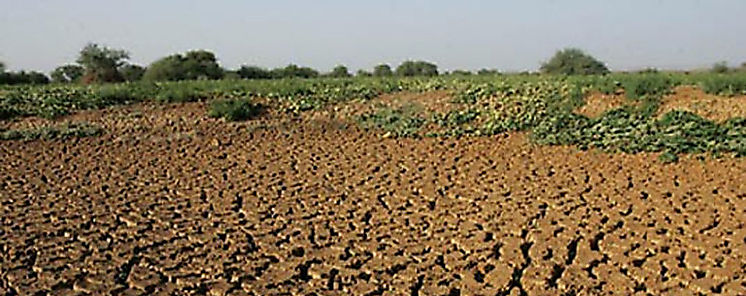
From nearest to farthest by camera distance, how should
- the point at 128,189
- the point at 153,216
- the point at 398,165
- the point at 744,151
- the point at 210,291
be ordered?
1. the point at 210,291
2. the point at 153,216
3. the point at 128,189
4. the point at 744,151
5. the point at 398,165

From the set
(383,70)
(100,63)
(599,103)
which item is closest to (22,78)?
(100,63)

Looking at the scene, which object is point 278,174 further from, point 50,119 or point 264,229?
point 50,119

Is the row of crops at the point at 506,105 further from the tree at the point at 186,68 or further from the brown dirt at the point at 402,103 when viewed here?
the tree at the point at 186,68

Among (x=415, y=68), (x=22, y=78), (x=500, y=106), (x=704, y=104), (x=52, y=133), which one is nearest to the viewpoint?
(x=52, y=133)

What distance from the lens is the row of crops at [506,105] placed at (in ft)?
34.6

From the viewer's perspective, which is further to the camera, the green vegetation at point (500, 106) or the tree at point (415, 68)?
the tree at point (415, 68)

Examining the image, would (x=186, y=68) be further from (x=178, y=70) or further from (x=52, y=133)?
(x=52, y=133)

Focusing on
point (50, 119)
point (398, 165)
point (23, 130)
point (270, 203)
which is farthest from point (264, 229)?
point (50, 119)

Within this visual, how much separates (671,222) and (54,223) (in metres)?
5.75

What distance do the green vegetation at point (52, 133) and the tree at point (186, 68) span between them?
1701 centimetres

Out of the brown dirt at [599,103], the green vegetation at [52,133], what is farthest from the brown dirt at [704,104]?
the green vegetation at [52,133]

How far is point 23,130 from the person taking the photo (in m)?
13.0

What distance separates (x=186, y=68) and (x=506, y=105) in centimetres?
1957

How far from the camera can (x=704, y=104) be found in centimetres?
1280
